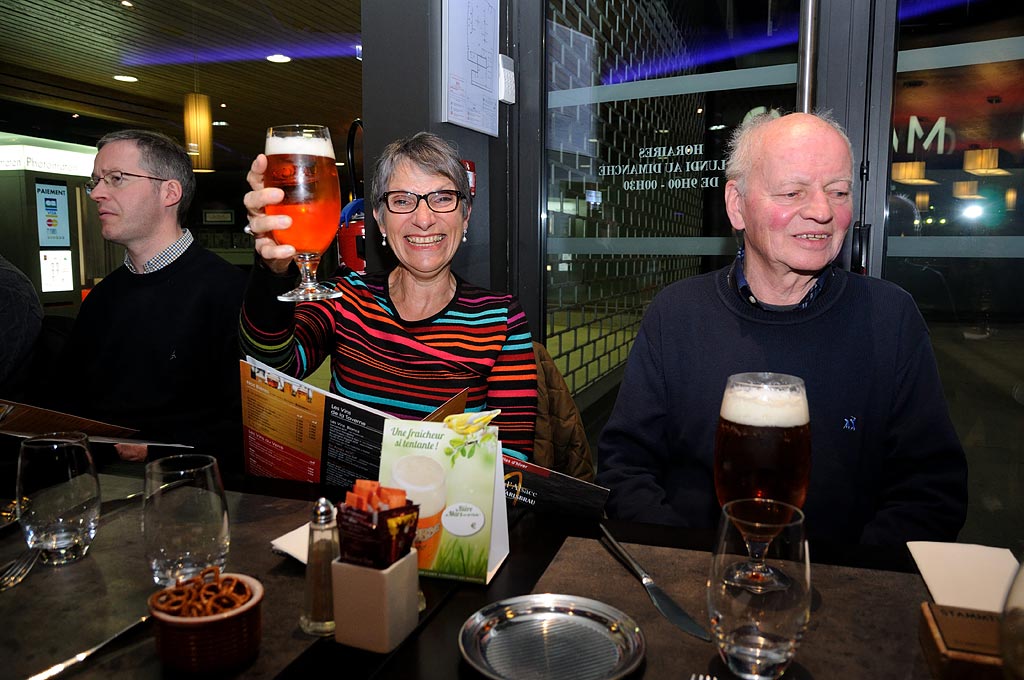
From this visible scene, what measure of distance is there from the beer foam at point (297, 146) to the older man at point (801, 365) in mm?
842

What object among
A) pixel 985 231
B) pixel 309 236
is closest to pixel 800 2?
pixel 985 231

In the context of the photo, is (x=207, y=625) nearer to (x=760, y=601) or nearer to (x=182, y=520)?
(x=182, y=520)

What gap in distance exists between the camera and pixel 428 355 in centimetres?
177

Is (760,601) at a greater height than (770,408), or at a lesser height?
lesser

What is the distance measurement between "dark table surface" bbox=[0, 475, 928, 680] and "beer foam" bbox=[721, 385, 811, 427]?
0.67 ft

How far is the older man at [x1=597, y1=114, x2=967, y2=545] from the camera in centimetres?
144

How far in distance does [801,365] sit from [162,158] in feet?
7.15

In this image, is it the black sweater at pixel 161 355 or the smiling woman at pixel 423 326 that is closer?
the smiling woman at pixel 423 326

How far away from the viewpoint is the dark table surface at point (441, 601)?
73cm

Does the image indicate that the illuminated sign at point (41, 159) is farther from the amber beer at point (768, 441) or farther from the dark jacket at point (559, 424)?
the amber beer at point (768, 441)

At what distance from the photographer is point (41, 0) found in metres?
4.58

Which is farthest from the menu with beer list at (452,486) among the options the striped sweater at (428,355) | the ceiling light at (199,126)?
the ceiling light at (199,126)

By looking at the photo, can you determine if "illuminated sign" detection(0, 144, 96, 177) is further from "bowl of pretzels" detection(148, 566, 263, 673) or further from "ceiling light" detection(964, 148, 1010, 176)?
"bowl of pretzels" detection(148, 566, 263, 673)

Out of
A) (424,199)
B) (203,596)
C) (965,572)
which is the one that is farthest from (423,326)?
(965,572)
